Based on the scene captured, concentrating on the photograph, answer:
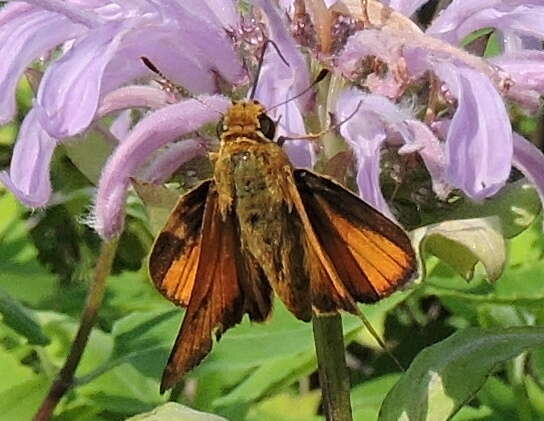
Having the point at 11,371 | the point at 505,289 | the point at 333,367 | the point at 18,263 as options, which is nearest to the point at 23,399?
the point at 11,371

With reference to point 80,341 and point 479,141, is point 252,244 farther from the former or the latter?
point 80,341

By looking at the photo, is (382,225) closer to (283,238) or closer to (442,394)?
(283,238)

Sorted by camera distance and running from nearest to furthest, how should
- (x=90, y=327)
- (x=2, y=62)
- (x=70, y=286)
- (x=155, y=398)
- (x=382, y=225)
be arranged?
(x=382, y=225) < (x=2, y=62) < (x=90, y=327) < (x=155, y=398) < (x=70, y=286)

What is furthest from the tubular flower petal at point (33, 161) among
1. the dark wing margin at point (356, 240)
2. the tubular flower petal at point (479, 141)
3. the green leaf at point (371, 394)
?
the green leaf at point (371, 394)

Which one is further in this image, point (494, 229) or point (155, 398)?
point (155, 398)

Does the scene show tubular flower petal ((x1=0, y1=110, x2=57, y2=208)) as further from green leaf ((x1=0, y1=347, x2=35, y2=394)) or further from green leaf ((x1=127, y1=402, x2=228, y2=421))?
green leaf ((x1=0, y1=347, x2=35, y2=394))

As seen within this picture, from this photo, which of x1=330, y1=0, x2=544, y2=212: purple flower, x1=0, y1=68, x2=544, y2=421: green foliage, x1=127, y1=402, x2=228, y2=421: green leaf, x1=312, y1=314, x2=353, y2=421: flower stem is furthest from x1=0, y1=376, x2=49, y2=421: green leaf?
x1=330, y1=0, x2=544, y2=212: purple flower

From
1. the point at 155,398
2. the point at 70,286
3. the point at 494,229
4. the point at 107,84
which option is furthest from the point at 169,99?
the point at 70,286
